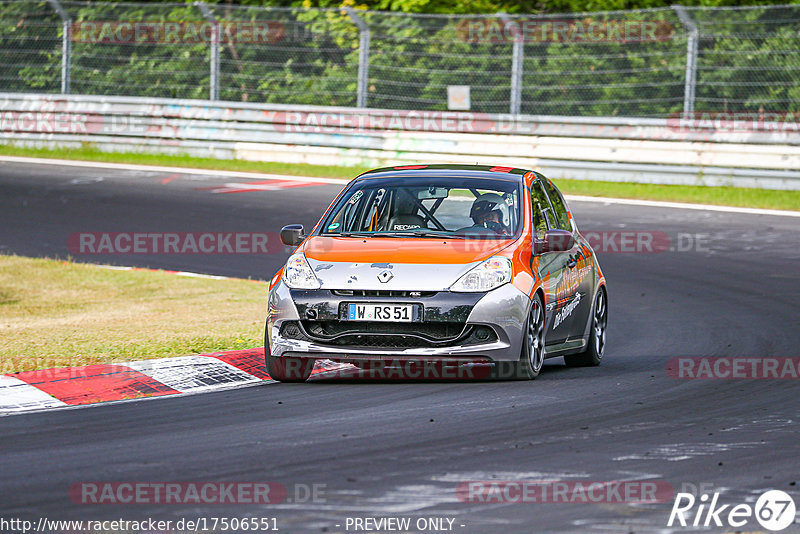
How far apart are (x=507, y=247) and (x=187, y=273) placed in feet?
23.2

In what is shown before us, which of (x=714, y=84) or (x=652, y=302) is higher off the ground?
(x=714, y=84)

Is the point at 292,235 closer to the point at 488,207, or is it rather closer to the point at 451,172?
the point at 451,172

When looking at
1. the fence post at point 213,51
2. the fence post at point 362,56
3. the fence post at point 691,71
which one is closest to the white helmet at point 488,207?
the fence post at point 691,71

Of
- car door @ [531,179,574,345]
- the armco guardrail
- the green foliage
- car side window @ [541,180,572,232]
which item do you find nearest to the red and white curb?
car door @ [531,179,574,345]

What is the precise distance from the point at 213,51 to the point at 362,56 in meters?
3.06

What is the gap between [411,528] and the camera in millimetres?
5320

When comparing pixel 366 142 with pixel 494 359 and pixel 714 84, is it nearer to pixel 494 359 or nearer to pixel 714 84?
pixel 714 84

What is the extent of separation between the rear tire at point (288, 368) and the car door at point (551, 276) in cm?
170

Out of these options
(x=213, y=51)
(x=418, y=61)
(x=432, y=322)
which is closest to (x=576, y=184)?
(x=418, y=61)

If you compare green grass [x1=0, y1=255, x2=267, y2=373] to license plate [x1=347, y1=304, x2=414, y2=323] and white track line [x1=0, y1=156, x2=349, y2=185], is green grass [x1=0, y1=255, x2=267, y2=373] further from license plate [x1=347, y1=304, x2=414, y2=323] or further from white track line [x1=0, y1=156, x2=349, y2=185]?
white track line [x1=0, y1=156, x2=349, y2=185]

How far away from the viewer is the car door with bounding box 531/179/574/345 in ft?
31.2

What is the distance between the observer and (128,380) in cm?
899

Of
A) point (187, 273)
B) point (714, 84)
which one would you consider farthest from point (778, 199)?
point (187, 273)

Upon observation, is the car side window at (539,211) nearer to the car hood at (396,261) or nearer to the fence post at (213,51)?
the car hood at (396,261)
